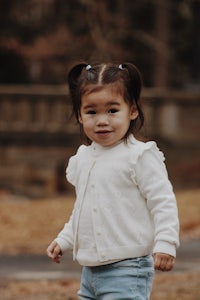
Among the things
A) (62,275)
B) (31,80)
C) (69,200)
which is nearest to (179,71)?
(31,80)

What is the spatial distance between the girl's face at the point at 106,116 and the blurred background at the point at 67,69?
12.1 m

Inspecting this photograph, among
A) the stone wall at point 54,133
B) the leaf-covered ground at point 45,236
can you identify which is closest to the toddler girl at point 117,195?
the leaf-covered ground at point 45,236

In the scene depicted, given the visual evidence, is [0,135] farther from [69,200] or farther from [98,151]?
[98,151]

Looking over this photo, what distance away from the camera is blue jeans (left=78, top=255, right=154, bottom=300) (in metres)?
4.23

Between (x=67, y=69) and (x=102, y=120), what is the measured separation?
16540 mm

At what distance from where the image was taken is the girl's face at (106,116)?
4.33m

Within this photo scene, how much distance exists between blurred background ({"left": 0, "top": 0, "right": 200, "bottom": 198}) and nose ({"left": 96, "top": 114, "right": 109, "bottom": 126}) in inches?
477

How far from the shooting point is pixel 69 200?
50.1 feet

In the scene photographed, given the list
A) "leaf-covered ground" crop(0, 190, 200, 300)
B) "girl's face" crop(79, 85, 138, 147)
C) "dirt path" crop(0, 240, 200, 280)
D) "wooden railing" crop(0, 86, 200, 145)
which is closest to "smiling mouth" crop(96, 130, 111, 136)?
"girl's face" crop(79, 85, 138, 147)

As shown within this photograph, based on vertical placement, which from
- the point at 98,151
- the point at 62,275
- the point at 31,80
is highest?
the point at 31,80

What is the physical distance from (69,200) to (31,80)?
28.7 ft

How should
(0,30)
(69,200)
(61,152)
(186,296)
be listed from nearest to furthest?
(186,296) → (69,200) → (61,152) → (0,30)

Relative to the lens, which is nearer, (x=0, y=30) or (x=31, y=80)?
(x=0, y=30)

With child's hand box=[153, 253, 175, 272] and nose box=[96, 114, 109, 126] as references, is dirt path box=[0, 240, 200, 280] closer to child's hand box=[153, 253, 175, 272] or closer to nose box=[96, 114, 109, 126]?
nose box=[96, 114, 109, 126]
